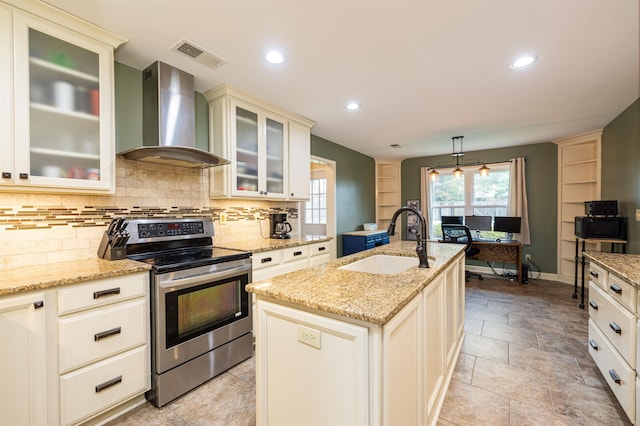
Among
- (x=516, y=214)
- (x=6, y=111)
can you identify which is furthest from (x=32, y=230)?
(x=516, y=214)

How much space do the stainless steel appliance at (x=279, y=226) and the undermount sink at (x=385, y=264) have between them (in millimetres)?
1429

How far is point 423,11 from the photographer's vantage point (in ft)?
5.52

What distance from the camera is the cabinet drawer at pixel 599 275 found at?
1.97m

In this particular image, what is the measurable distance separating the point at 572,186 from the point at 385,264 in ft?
15.0

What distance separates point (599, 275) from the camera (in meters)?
2.08

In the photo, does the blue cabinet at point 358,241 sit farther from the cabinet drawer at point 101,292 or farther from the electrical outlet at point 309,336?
the electrical outlet at point 309,336

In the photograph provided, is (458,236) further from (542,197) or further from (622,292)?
(622,292)

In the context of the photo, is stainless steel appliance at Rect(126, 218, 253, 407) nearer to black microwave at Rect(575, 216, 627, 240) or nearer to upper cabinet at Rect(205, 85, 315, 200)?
upper cabinet at Rect(205, 85, 315, 200)

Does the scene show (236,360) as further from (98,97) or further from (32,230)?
(98,97)

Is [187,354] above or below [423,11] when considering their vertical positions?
below

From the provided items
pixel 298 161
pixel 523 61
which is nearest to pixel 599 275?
pixel 523 61

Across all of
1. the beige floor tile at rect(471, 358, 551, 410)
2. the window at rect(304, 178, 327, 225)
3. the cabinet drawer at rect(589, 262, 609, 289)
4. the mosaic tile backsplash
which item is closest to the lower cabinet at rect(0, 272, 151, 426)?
the mosaic tile backsplash

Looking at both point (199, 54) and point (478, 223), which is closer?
point (199, 54)

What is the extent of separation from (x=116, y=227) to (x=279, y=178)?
5.78 feet
